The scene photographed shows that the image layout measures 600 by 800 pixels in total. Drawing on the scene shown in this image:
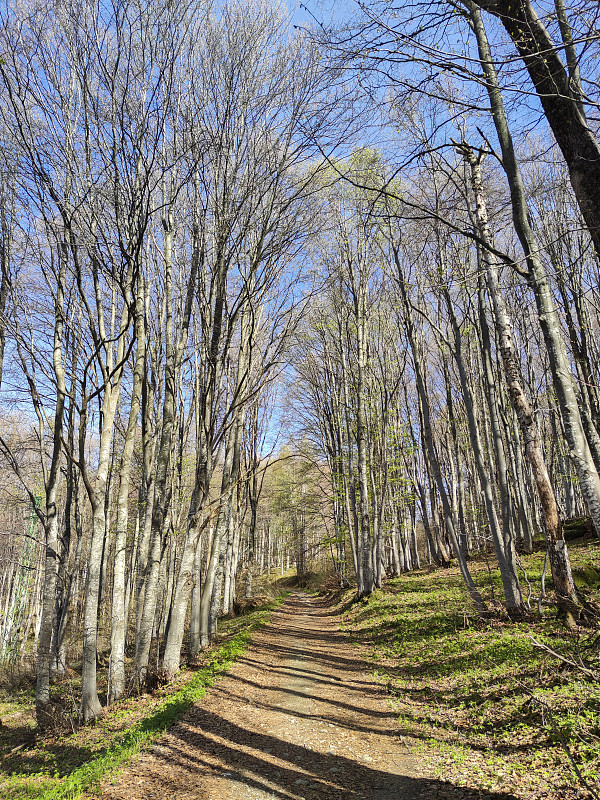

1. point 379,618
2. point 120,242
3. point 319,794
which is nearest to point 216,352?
point 120,242

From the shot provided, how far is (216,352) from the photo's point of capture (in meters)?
8.64

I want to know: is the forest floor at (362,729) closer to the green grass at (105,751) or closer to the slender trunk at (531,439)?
the green grass at (105,751)

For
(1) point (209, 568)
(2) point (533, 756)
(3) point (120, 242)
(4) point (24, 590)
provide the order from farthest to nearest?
(4) point (24, 590), (1) point (209, 568), (3) point (120, 242), (2) point (533, 756)

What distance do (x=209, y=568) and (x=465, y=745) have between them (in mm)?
7690

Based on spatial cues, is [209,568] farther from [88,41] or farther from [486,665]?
[88,41]

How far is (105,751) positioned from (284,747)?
2053mm

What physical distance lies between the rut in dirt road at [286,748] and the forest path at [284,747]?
10mm

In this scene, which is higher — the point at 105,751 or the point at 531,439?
the point at 531,439

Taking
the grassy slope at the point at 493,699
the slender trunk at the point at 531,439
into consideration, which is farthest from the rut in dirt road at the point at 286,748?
the slender trunk at the point at 531,439

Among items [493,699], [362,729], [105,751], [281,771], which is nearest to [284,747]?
[281,771]

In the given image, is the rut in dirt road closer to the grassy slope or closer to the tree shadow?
the tree shadow

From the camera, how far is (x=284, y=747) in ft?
16.2

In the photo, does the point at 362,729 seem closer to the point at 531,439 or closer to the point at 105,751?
the point at 105,751

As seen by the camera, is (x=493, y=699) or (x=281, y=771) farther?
(x=493, y=699)
